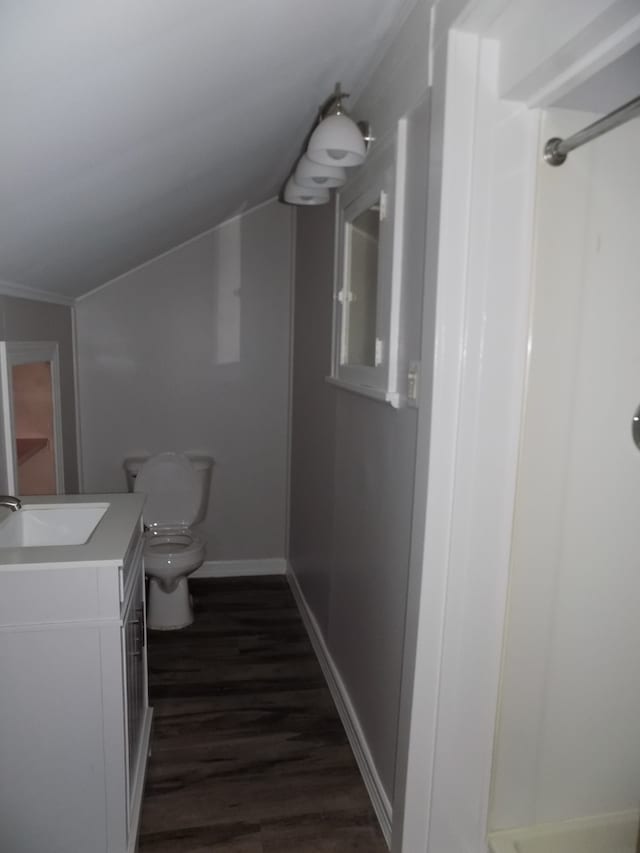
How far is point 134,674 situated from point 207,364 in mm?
1898

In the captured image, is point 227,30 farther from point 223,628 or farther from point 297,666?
point 223,628

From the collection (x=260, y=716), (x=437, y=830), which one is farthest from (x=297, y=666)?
(x=437, y=830)

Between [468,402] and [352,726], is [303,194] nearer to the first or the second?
[468,402]

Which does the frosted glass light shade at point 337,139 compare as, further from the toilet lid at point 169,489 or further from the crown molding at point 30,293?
the toilet lid at point 169,489

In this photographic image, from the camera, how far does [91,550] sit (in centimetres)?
139

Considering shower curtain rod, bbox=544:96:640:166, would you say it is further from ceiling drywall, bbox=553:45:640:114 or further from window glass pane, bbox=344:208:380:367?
window glass pane, bbox=344:208:380:367

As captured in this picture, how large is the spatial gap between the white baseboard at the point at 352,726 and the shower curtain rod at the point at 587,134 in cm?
170

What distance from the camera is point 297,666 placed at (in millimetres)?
2545

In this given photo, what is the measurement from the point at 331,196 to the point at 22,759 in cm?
212

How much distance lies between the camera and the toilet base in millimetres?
2832

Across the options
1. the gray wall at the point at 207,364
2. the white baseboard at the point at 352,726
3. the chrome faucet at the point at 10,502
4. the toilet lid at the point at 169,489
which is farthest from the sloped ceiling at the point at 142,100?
the white baseboard at the point at 352,726

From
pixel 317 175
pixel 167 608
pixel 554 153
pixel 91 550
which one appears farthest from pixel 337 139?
pixel 167 608

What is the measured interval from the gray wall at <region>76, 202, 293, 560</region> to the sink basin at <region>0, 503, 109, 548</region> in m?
1.45

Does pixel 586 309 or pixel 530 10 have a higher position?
pixel 530 10
